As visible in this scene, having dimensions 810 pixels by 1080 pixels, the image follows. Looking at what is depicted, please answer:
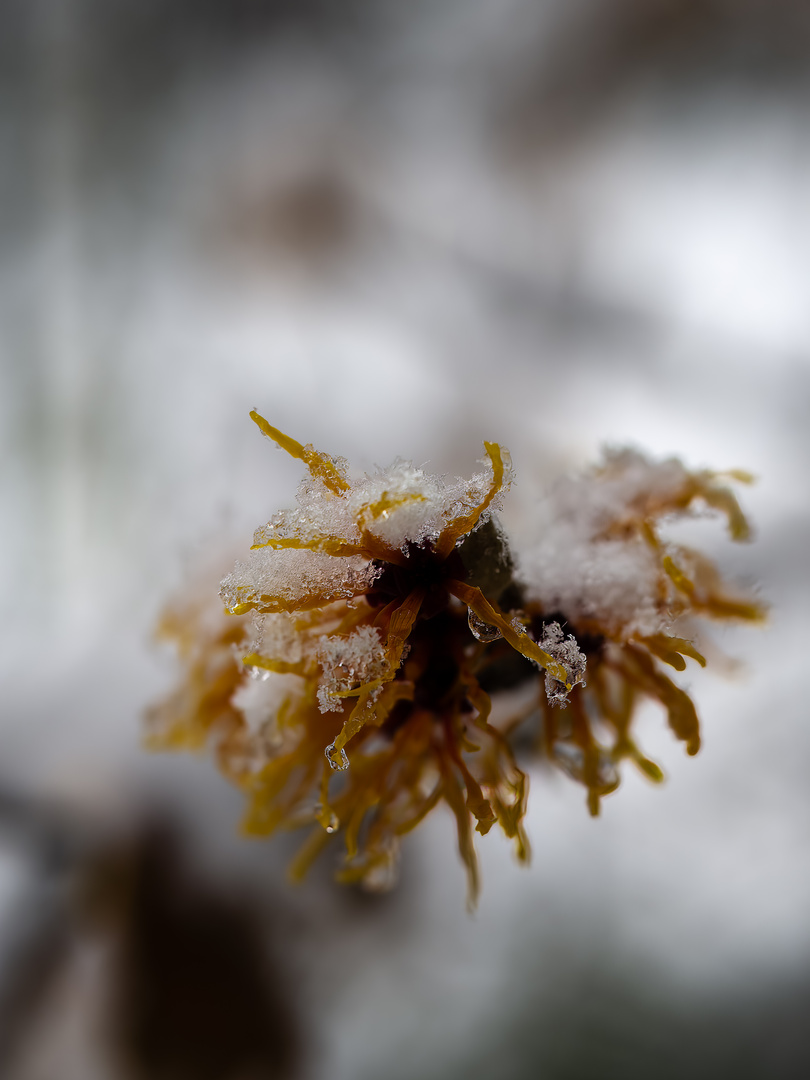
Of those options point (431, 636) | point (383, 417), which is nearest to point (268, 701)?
point (431, 636)

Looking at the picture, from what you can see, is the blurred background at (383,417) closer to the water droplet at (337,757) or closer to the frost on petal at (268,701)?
the frost on petal at (268,701)

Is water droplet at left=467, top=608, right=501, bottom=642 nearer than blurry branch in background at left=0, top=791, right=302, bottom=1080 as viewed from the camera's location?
Yes

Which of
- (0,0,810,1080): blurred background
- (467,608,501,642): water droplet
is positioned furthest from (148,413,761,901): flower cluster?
(0,0,810,1080): blurred background

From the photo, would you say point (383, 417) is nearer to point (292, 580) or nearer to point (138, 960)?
point (292, 580)

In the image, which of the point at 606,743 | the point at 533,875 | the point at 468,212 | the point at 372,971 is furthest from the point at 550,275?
the point at 372,971

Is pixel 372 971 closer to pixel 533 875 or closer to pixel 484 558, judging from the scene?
pixel 533 875

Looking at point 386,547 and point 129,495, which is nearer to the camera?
point 386,547

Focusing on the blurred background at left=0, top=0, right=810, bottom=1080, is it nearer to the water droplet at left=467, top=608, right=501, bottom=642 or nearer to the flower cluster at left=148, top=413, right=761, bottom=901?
the flower cluster at left=148, top=413, right=761, bottom=901
